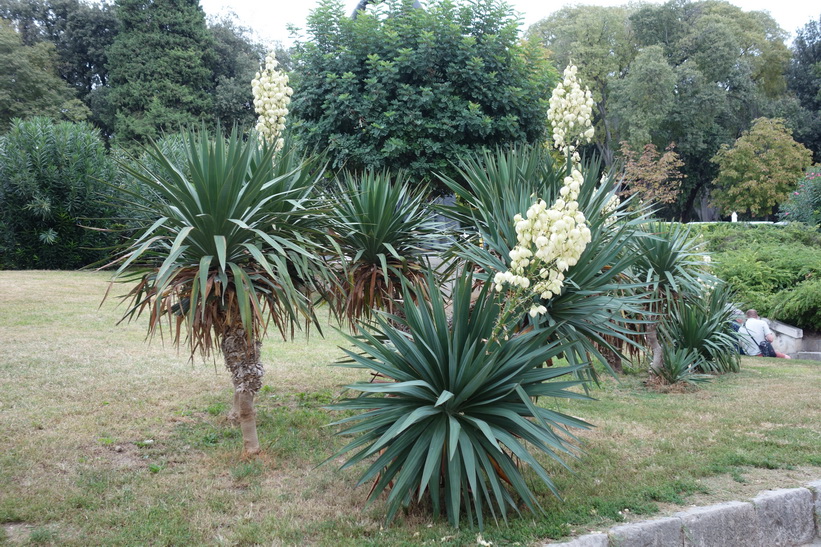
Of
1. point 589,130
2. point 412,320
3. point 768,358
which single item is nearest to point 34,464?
point 412,320

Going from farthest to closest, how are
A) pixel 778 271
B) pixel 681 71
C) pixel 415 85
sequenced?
pixel 681 71 → pixel 778 271 → pixel 415 85

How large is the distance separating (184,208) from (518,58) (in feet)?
23.1

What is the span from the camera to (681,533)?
13.7 feet

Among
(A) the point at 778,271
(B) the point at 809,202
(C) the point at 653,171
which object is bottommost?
(A) the point at 778,271

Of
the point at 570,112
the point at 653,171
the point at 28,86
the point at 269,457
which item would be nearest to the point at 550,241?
the point at 269,457

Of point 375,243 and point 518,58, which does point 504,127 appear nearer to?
point 518,58

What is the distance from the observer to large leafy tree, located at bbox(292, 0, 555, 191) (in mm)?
9445

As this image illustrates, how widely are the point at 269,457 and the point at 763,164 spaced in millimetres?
34160

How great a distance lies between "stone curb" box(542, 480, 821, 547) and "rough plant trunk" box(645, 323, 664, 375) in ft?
11.9

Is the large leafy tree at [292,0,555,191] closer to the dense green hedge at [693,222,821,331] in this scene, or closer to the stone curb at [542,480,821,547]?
the dense green hedge at [693,222,821,331]

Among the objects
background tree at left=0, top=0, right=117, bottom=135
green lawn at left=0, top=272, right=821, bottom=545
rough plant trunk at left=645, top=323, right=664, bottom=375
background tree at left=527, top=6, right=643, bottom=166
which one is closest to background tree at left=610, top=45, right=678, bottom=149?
background tree at left=527, top=6, right=643, bottom=166

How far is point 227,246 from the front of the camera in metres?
4.62

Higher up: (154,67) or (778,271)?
(154,67)

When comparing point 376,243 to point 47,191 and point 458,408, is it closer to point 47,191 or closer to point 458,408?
point 458,408
